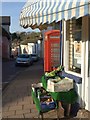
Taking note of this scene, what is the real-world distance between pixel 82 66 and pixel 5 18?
223ft

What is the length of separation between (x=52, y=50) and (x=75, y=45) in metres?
3.81

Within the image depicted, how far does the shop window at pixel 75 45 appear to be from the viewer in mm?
9336

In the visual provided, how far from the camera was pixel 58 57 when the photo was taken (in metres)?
13.4

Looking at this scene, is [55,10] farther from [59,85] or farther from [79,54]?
[79,54]

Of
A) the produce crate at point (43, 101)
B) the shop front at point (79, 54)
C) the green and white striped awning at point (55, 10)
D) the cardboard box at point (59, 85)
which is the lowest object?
the produce crate at point (43, 101)

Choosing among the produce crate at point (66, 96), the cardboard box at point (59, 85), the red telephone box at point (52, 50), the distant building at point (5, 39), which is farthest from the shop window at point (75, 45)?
the distant building at point (5, 39)

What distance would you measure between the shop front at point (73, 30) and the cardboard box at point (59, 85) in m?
0.26

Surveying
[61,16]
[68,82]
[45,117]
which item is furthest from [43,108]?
[61,16]

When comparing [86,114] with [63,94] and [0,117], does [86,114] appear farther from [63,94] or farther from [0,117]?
[0,117]

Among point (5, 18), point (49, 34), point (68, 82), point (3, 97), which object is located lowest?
point (3, 97)

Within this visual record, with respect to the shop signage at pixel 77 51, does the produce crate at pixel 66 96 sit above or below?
below

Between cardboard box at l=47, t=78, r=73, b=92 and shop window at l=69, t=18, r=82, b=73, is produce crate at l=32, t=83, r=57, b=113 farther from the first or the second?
shop window at l=69, t=18, r=82, b=73

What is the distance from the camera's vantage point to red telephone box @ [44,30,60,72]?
43.7 ft

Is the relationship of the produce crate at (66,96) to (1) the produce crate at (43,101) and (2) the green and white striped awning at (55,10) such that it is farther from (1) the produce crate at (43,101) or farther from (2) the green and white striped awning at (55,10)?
(2) the green and white striped awning at (55,10)
